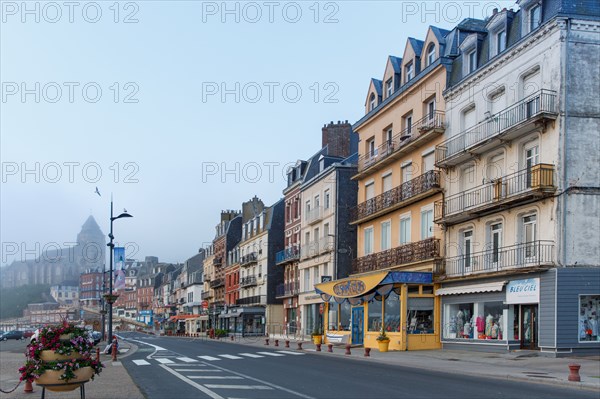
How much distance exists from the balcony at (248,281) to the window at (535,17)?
Result: 48218mm

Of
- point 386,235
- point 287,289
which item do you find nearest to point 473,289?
point 386,235

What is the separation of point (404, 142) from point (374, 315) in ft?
28.7

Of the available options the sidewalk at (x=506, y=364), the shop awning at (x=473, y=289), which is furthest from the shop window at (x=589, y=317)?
the shop awning at (x=473, y=289)

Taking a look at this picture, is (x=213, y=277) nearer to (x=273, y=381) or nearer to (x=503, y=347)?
(x=503, y=347)

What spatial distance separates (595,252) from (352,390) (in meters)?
13.2

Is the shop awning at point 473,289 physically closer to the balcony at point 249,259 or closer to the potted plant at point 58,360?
the potted plant at point 58,360

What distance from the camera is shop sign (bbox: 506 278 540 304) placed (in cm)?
2508

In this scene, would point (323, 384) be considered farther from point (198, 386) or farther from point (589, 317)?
point (589, 317)

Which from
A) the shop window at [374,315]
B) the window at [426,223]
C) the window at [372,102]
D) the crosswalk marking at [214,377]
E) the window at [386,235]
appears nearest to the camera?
the crosswalk marking at [214,377]

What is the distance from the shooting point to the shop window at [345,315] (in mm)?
41656

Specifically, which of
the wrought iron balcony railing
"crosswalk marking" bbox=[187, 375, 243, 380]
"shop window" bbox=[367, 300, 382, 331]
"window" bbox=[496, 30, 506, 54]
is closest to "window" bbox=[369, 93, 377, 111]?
the wrought iron balcony railing

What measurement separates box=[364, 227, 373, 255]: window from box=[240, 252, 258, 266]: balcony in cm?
3052

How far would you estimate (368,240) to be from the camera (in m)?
41.6

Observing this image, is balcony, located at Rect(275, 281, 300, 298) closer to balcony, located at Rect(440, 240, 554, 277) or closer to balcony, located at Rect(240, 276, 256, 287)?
balcony, located at Rect(240, 276, 256, 287)
